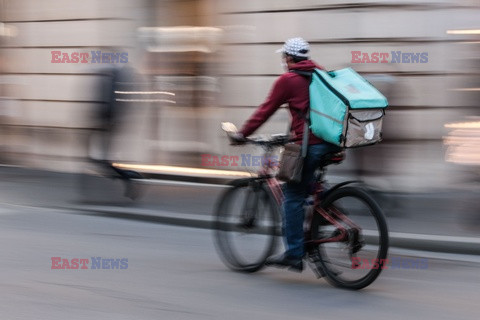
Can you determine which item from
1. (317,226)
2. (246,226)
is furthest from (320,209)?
(246,226)

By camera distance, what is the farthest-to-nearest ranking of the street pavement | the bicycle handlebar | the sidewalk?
the sidewalk → the bicycle handlebar → the street pavement

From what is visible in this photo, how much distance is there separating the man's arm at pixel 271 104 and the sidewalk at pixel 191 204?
2.26m

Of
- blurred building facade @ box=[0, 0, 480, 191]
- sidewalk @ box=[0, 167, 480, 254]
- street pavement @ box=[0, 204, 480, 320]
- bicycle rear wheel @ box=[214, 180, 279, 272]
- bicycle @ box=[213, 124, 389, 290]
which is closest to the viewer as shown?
street pavement @ box=[0, 204, 480, 320]

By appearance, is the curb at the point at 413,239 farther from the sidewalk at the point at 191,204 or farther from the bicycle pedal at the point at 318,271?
the bicycle pedal at the point at 318,271

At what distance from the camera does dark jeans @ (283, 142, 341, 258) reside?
6.20 m

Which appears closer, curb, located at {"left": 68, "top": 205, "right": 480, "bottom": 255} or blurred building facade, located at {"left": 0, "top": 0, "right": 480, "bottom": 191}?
curb, located at {"left": 68, "top": 205, "right": 480, "bottom": 255}

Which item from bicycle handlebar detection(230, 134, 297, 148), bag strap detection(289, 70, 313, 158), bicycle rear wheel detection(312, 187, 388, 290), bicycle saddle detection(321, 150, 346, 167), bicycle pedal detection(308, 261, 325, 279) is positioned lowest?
bicycle pedal detection(308, 261, 325, 279)

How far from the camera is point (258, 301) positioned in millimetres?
5949

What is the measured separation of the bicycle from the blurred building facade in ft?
10.4

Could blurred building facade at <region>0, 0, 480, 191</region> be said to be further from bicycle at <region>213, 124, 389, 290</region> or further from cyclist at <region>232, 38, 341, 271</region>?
cyclist at <region>232, 38, 341, 271</region>

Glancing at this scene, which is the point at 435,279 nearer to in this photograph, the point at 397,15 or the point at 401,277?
the point at 401,277

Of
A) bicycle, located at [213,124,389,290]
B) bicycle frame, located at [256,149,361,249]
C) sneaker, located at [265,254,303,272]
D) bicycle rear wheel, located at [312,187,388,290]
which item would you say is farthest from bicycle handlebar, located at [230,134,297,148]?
sneaker, located at [265,254,303,272]

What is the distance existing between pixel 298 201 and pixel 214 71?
662cm

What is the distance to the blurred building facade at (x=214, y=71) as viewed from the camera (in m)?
10.7
